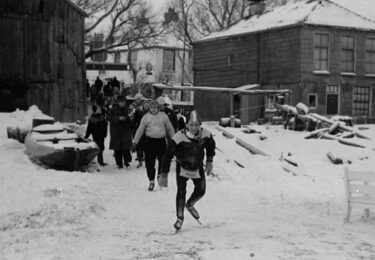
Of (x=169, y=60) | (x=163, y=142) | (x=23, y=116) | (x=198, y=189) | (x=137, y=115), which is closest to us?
(x=198, y=189)

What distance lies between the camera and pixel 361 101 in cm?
3250

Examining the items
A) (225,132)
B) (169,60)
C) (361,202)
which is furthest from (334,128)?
(169,60)

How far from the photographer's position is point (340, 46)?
31.5m

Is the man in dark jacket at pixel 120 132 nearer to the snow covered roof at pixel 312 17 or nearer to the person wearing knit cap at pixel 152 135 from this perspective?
the person wearing knit cap at pixel 152 135

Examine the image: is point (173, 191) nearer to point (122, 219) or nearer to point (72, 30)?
point (122, 219)

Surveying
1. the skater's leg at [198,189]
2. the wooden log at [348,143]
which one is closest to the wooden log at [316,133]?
the wooden log at [348,143]

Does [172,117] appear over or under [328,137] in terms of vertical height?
over

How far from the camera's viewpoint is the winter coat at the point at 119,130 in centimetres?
1477

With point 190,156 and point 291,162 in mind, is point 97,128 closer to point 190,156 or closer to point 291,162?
point 291,162

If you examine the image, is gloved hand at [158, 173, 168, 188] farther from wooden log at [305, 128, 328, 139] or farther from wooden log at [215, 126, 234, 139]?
wooden log at [305, 128, 328, 139]

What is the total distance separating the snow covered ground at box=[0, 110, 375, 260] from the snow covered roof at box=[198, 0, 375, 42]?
1575 cm

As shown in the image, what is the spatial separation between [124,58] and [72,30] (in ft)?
129

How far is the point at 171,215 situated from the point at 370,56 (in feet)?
84.1

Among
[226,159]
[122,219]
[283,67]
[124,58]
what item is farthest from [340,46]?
[124,58]
